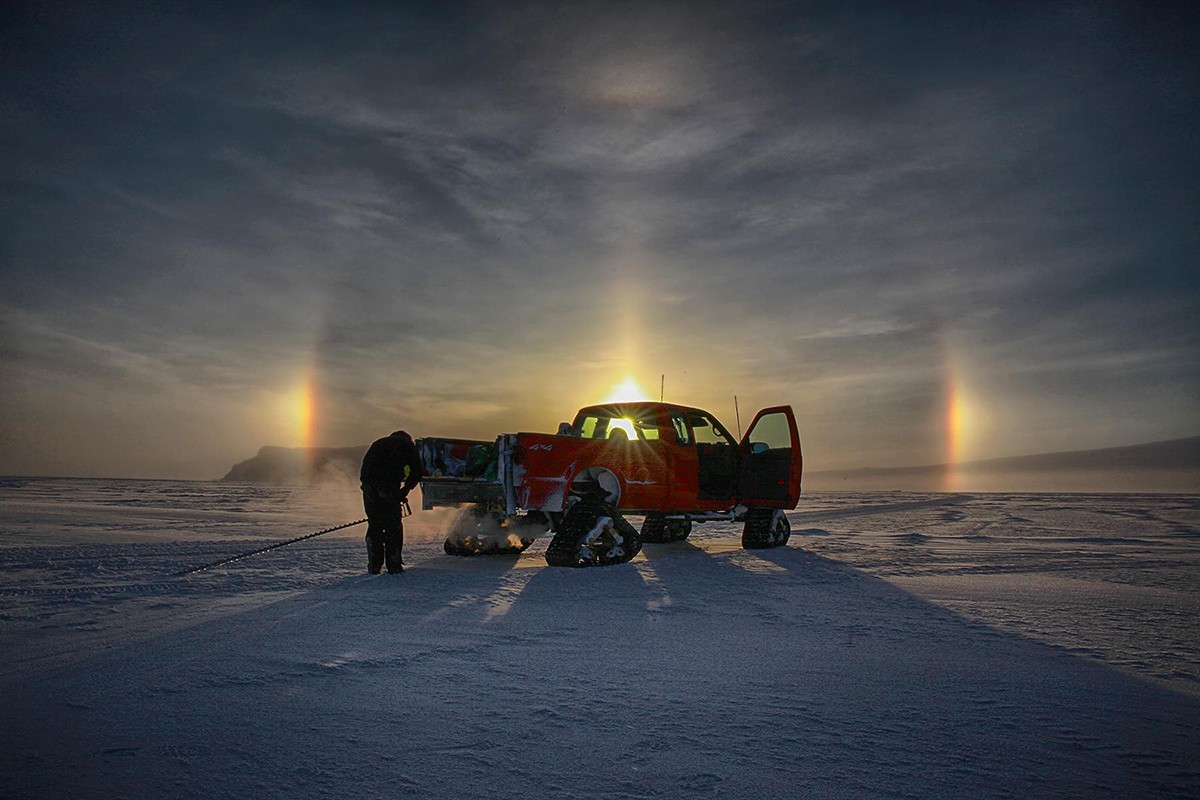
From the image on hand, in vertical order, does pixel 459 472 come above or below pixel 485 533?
above

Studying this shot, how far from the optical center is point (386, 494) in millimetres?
8094

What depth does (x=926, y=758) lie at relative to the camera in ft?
9.20

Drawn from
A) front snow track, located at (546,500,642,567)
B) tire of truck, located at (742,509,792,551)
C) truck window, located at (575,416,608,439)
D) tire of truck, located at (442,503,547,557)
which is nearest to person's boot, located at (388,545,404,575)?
front snow track, located at (546,500,642,567)

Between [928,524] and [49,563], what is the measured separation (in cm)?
1706

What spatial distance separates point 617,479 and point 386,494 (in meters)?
3.09

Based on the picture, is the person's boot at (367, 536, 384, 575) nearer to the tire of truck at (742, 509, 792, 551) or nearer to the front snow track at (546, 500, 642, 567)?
the front snow track at (546, 500, 642, 567)

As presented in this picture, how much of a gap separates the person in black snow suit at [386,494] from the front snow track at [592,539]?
1.95 m

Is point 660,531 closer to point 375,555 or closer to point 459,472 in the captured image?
point 459,472

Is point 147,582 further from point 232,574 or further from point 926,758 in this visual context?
point 926,758

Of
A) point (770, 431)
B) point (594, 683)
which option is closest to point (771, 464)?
point (770, 431)

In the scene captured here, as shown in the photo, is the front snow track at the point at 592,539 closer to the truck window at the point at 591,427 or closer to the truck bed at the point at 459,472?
the truck bed at the point at 459,472

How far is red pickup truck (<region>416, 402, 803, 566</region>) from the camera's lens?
848 cm

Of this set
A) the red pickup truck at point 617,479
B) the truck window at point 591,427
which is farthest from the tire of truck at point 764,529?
the truck window at point 591,427

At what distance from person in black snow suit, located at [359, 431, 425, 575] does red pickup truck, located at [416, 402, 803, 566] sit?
53 cm
